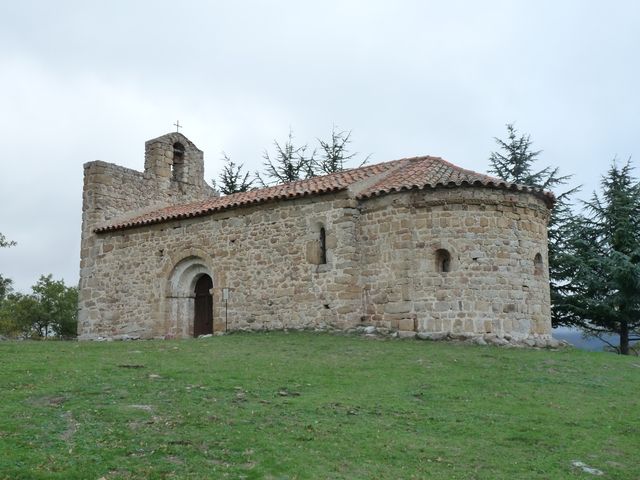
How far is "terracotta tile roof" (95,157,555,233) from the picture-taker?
55.0ft

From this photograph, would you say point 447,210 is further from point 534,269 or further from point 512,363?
point 512,363

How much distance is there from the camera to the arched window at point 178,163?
1008 inches

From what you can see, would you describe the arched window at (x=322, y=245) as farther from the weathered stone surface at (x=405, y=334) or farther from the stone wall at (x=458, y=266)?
the weathered stone surface at (x=405, y=334)

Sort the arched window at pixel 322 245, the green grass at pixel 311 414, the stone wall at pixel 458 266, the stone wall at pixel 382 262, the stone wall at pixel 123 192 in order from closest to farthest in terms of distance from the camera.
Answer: the green grass at pixel 311 414
the stone wall at pixel 458 266
the stone wall at pixel 382 262
the arched window at pixel 322 245
the stone wall at pixel 123 192

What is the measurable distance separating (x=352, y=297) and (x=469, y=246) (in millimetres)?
3201

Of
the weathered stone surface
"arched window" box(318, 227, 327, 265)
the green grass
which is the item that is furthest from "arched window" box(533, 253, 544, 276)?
"arched window" box(318, 227, 327, 265)

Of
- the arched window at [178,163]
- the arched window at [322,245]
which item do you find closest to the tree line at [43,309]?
the arched window at [178,163]

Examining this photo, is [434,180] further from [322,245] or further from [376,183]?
[322,245]

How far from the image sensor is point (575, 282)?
82.8ft

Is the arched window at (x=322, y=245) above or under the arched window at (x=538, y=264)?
above

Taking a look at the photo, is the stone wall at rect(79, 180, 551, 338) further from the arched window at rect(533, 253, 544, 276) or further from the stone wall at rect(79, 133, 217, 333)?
the stone wall at rect(79, 133, 217, 333)

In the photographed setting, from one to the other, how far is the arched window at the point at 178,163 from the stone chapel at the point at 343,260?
4.22 meters

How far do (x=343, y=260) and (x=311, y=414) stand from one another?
8550 mm

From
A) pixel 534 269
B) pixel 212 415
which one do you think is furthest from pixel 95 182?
pixel 212 415
